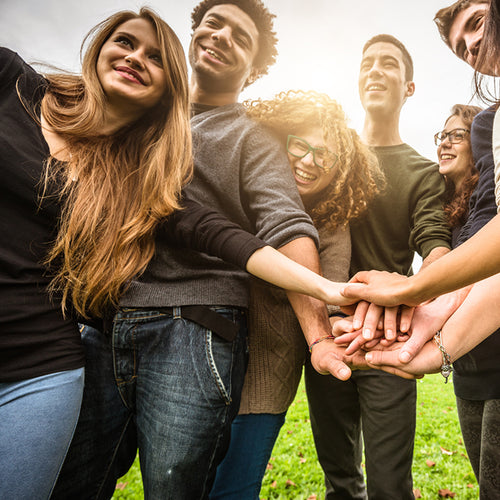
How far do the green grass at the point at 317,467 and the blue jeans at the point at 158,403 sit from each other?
3098mm

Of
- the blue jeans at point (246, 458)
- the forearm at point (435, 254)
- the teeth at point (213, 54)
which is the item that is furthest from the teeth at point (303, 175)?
the blue jeans at point (246, 458)

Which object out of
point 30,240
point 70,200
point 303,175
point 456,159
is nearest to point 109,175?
point 70,200

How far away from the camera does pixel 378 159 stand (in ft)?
9.29

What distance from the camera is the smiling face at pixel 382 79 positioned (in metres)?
2.91

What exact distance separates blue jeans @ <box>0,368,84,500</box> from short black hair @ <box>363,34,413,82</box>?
11.4ft

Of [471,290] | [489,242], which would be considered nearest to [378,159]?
[471,290]

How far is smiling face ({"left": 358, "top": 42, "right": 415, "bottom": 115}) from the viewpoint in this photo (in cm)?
291

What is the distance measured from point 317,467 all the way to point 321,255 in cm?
402

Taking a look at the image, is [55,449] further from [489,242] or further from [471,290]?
[471,290]

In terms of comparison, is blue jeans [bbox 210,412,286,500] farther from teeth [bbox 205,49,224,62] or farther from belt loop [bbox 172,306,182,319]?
teeth [bbox 205,49,224,62]

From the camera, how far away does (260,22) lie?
9.00 ft

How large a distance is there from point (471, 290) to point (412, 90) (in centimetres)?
228

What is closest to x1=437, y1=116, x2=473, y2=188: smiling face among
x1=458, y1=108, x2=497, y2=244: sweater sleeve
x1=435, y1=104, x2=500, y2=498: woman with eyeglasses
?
x1=435, y1=104, x2=500, y2=498: woman with eyeglasses

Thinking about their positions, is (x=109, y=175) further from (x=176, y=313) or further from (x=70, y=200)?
(x=176, y=313)
